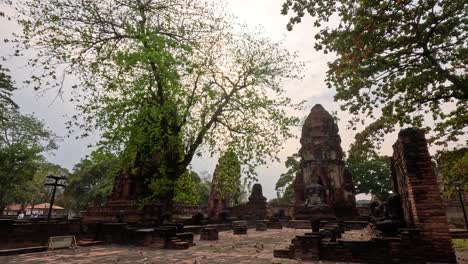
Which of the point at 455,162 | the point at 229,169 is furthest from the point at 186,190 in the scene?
the point at 455,162

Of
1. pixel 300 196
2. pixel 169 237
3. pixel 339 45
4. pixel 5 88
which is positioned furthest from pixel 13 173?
pixel 339 45

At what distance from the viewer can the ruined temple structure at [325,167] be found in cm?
2533

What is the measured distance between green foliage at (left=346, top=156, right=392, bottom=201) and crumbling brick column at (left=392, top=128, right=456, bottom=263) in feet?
116

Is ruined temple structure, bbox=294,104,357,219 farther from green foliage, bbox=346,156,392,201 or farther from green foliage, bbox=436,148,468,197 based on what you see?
green foliage, bbox=346,156,392,201

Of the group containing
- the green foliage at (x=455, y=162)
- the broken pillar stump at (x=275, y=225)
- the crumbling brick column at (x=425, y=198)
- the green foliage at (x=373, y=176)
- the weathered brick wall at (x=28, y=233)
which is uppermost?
the green foliage at (x=373, y=176)

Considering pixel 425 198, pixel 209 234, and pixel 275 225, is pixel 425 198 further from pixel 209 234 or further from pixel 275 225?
pixel 275 225

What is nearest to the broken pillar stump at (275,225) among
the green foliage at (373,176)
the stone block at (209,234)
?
the stone block at (209,234)

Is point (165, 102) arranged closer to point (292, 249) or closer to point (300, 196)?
point (292, 249)

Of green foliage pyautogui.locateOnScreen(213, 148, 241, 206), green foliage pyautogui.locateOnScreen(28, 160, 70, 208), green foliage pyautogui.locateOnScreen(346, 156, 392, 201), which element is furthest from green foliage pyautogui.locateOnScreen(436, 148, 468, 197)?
green foliage pyautogui.locateOnScreen(28, 160, 70, 208)

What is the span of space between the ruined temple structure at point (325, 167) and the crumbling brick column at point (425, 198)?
17438mm

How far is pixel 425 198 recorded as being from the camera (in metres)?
7.19

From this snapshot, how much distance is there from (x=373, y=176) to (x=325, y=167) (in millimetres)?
19777

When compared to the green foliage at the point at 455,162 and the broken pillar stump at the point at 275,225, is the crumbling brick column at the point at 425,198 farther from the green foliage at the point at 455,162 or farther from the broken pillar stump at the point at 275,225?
the broken pillar stump at the point at 275,225

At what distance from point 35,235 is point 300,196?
21.6 meters
